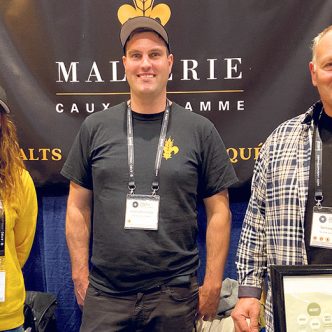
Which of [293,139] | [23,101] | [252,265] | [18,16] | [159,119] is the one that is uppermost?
[18,16]

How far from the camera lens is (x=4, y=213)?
1.71 metres

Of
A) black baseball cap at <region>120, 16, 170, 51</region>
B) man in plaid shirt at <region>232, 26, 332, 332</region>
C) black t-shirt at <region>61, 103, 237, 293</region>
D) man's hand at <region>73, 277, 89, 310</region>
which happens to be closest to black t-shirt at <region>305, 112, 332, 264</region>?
man in plaid shirt at <region>232, 26, 332, 332</region>

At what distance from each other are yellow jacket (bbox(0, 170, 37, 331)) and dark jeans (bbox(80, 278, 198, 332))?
262mm

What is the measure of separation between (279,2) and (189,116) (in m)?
0.71

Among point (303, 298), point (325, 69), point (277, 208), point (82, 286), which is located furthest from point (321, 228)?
point (82, 286)

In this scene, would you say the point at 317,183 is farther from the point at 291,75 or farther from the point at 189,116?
the point at 291,75

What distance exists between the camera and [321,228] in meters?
1.39

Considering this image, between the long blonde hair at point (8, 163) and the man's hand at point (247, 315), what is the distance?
0.86 metres

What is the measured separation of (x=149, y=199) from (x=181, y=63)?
2.49 ft

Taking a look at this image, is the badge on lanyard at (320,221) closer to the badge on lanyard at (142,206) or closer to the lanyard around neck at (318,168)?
the lanyard around neck at (318,168)

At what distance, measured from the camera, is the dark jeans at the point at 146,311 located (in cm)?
172

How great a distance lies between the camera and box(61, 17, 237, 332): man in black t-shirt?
1.72 m

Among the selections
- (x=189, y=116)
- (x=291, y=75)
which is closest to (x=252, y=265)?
(x=189, y=116)

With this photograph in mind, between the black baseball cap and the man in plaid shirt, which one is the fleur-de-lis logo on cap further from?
the man in plaid shirt
